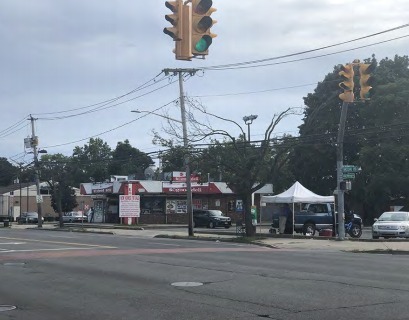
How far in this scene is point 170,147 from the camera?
3219 cm

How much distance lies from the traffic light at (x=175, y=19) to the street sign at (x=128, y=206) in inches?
1516

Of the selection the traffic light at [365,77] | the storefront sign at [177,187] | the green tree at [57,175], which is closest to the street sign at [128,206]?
the green tree at [57,175]

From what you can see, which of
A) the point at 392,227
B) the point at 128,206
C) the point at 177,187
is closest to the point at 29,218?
the point at 177,187

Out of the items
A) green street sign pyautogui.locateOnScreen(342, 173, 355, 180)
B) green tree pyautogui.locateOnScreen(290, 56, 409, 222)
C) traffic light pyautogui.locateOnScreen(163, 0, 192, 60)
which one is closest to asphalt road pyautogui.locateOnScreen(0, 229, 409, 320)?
traffic light pyautogui.locateOnScreen(163, 0, 192, 60)

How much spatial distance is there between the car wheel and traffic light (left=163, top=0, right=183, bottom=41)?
84.2 feet

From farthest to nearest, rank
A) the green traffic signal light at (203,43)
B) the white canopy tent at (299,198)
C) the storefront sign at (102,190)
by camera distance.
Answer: the storefront sign at (102,190) < the white canopy tent at (299,198) < the green traffic signal light at (203,43)

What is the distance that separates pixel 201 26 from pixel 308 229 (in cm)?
2561

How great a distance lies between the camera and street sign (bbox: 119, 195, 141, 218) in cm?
4703

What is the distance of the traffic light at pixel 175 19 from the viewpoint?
9273mm

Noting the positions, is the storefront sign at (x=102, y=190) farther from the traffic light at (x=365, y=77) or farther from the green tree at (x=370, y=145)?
the traffic light at (x=365, y=77)

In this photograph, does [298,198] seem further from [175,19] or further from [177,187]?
[177,187]

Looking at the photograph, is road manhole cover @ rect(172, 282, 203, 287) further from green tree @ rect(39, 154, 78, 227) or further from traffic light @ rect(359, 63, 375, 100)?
green tree @ rect(39, 154, 78, 227)

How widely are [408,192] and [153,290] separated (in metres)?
46.0

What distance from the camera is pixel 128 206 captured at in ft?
155
